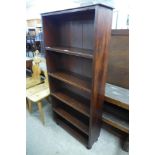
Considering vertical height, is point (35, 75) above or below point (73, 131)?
above

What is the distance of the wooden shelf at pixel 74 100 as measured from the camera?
155cm

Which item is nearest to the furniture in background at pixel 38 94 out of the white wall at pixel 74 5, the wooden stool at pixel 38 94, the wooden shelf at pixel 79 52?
the wooden stool at pixel 38 94

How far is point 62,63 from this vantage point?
5.94 ft

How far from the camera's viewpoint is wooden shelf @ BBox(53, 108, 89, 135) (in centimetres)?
162

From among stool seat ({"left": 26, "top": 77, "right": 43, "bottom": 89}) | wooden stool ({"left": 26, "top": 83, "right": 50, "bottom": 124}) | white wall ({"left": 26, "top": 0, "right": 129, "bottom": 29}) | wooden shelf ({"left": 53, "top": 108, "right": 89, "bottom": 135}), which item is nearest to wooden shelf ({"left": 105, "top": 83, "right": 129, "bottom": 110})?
wooden shelf ({"left": 53, "top": 108, "right": 89, "bottom": 135})

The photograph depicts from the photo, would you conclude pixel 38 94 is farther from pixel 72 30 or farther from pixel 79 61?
pixel 72 30

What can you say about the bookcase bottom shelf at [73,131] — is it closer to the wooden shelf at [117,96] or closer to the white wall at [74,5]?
the wooden shelf at [117,96]

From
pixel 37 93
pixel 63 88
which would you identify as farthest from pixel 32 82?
pixel 63 88

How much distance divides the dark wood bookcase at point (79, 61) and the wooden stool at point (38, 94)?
0.21 m

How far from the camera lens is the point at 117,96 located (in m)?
1.56

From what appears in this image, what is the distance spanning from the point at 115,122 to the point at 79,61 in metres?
0.87
